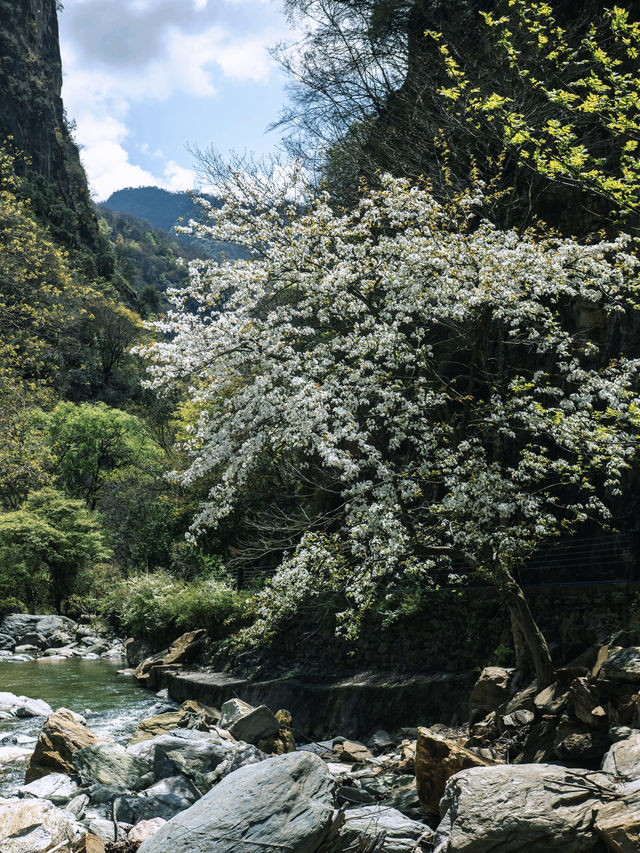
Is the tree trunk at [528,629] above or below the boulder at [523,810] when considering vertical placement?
above

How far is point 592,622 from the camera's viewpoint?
24.9ft

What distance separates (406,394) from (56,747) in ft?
20.8

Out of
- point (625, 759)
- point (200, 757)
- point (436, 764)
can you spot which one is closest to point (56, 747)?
point (200, 757)

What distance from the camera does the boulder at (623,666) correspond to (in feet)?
17.5

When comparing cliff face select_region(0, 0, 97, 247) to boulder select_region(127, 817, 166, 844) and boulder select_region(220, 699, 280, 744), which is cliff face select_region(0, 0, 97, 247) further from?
boulder select_region(127, 817, 166, 844)

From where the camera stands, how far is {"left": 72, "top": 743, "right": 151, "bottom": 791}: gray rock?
6914 mm

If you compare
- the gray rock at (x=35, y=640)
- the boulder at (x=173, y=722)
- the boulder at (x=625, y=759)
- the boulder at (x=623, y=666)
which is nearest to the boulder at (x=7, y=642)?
the gray rock at (x=35, y=640)

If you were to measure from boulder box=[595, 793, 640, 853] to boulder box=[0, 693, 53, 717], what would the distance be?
1092 cm

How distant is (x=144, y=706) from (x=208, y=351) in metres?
7.71

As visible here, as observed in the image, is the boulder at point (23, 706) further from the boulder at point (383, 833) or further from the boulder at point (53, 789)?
the boulder at point (383, 833)

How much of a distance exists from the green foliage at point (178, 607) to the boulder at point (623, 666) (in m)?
9.84

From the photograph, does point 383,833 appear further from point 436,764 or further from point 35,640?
point 35,640

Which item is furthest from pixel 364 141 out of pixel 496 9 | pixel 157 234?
→ pixel 157 234

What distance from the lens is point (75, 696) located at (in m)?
14.0
